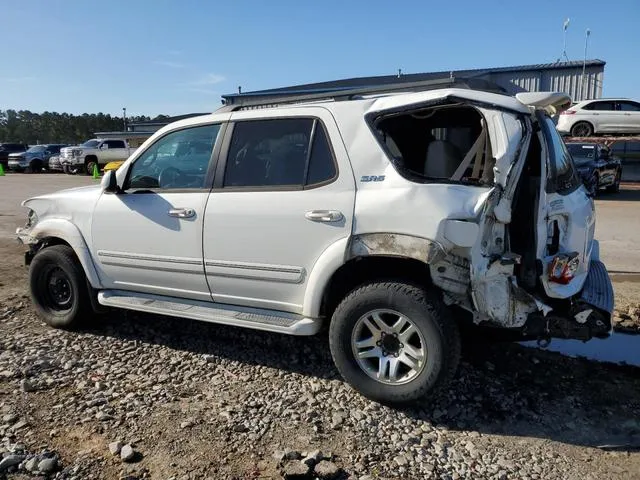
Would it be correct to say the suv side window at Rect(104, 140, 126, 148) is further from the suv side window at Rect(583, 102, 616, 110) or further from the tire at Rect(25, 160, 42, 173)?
the suv side window at Rect(583, 102, 616, 110)

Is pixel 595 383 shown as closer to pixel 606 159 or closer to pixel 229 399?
pixel 229 399

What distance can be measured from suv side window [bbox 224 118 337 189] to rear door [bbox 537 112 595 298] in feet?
4.49

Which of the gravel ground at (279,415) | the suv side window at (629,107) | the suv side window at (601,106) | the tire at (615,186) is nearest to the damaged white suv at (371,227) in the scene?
the gravel ground at (279,415)

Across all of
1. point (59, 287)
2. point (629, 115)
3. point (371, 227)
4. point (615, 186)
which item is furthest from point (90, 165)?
point (371, 227)

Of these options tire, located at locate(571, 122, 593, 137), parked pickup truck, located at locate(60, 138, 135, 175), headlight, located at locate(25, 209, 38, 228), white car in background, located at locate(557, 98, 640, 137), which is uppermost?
white car in background, located at locate(557, 98, 640, 137)

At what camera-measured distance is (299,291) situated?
12.3ft

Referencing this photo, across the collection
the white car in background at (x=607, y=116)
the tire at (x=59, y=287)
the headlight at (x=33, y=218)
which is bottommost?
the tire at (x=59, y=287)

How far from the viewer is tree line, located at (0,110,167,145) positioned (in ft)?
287

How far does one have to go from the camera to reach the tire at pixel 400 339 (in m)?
3.28

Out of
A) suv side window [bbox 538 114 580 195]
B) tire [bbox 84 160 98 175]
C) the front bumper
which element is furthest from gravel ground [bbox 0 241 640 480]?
the front bumper

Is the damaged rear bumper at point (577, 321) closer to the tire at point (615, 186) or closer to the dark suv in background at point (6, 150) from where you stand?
the tire at point (615, 186)

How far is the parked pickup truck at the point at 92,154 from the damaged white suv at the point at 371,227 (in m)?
26.3

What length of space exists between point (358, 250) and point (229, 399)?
1313 mm

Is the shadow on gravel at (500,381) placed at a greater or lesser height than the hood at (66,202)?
lesser
